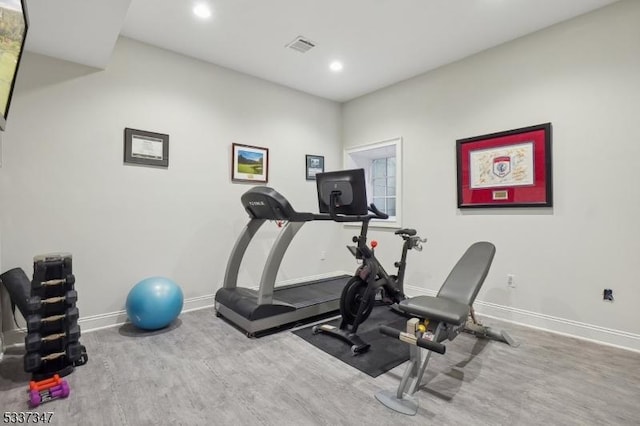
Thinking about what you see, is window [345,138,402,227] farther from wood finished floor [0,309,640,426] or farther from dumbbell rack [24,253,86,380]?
dumbbell rack [24,253,86,380]

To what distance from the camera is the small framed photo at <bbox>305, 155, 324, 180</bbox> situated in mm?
4887

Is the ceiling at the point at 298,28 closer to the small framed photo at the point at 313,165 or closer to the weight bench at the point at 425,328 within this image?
the small framed photo at the point at 313,165

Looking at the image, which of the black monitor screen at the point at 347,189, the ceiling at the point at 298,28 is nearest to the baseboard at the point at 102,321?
the black monitor screen at the point at 347,189

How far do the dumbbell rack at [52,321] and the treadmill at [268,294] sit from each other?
130cm

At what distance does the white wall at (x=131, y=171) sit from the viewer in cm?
283

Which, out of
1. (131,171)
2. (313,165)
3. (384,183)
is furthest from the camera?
(384,183)

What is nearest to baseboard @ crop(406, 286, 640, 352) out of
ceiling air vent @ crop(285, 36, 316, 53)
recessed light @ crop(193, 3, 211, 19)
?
ceiling air vent @ crop(285, 36, 316, 53)

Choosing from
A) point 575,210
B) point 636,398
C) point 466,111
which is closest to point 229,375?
point 636,398

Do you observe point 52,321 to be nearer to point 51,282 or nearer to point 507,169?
point 51,282

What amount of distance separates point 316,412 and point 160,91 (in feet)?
11.6

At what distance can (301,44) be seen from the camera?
3.45 metres

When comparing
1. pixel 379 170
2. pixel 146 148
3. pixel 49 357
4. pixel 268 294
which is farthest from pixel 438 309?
pixel 379 170

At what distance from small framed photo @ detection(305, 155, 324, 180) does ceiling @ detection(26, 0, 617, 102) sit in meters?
1.37

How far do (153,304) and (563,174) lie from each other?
4.15 m
